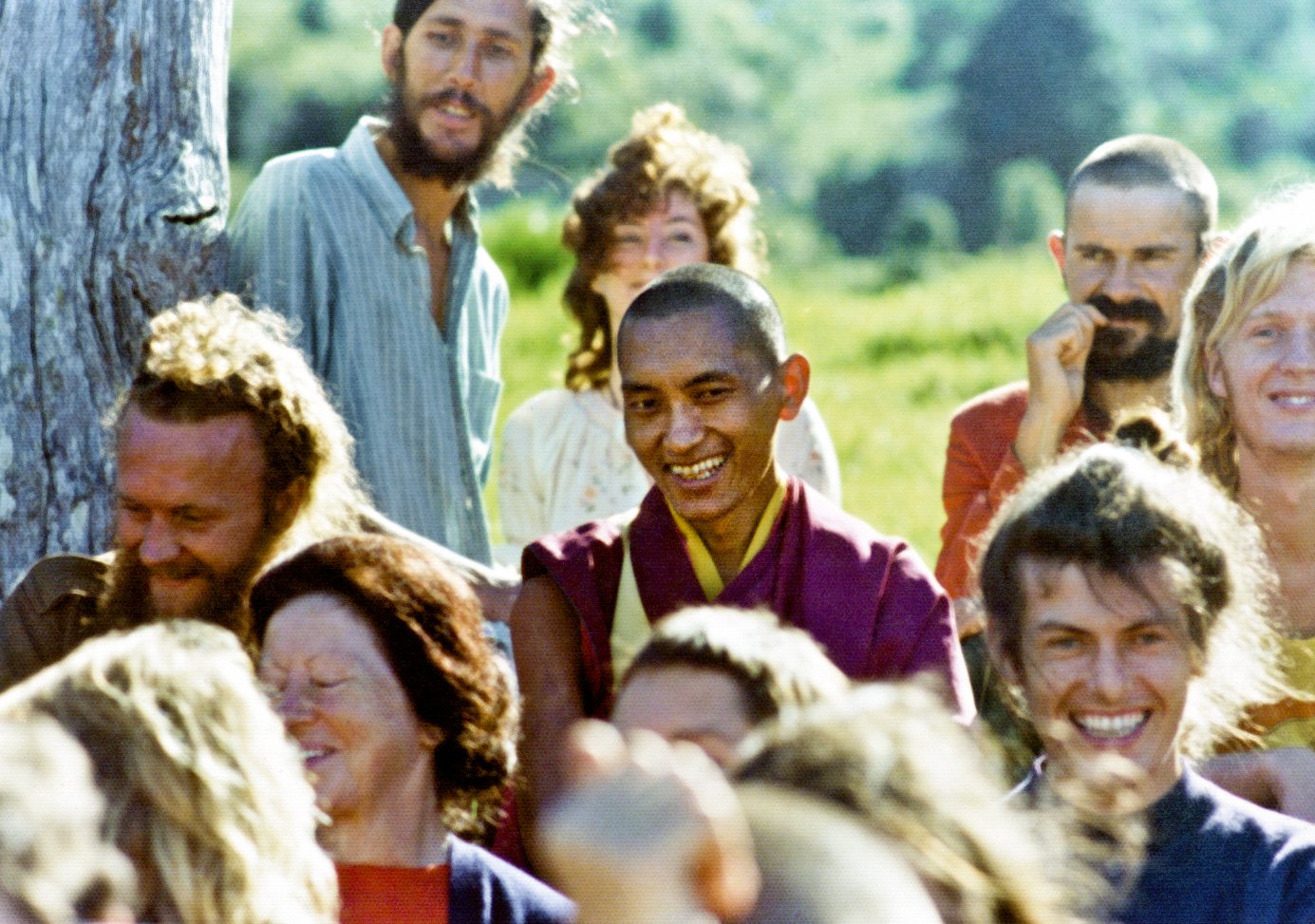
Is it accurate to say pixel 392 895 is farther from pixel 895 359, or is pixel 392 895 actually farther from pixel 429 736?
pixel 895 359

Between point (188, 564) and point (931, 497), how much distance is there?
5.15 m

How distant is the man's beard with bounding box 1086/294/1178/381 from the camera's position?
4543 mm

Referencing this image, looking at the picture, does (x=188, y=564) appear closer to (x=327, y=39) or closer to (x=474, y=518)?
(x=474, y=518)

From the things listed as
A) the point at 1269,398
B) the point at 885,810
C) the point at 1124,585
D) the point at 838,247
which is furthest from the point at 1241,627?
the point at 838,247

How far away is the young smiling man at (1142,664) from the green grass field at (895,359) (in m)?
4.42

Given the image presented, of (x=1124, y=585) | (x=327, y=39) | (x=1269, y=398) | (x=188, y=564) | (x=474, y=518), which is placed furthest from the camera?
(x=327, y=39)

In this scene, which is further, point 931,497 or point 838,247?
point 838,247

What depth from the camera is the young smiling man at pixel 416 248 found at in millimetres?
4461

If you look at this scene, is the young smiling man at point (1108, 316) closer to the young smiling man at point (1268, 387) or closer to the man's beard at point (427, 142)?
the young smiling man at point (1268, 387)

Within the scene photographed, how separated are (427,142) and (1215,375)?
1931 millimetres

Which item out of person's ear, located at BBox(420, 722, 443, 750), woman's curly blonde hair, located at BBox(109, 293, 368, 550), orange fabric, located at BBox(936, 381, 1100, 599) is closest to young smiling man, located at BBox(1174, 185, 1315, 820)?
orange fabric, located at BBox(936, 381, 1100, 599)

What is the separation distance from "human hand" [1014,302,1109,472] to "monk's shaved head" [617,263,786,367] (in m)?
0.96

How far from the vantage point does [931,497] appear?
8.21 m

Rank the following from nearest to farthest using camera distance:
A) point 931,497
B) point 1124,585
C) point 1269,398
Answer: point 1124,585 → point 1269,398 → point 931,497
